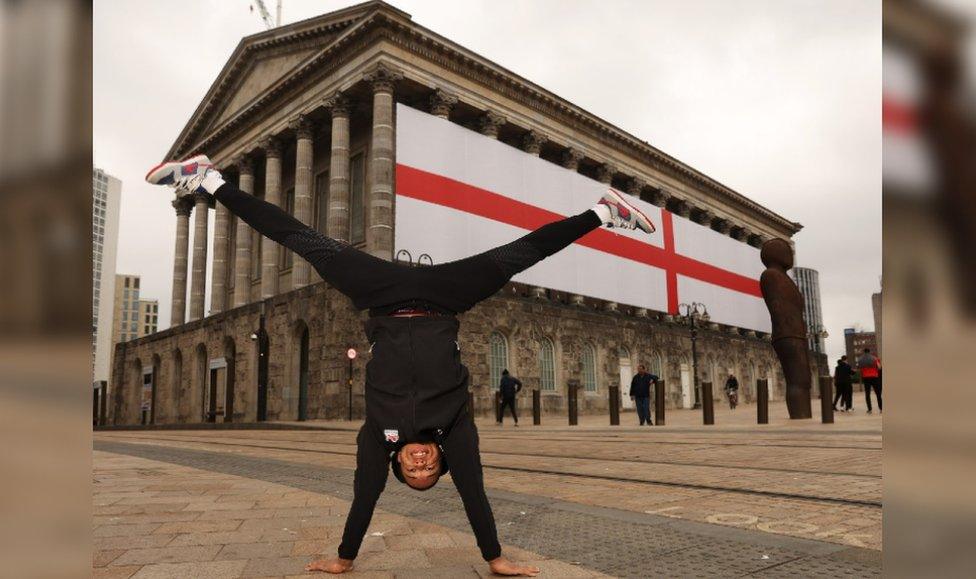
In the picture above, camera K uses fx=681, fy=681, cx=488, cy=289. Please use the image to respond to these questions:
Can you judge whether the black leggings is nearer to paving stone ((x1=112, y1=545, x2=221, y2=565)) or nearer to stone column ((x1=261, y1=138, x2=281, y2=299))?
paving stone ((x1=112, y1=545, x2=221, y2=565))

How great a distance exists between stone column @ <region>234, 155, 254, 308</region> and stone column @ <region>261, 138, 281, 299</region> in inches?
62.5

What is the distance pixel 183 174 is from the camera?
3.93 meters

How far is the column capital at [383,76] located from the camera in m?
27.5

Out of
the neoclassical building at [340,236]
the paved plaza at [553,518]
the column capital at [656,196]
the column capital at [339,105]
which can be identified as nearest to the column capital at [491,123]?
the neoclassical building at [340,236]

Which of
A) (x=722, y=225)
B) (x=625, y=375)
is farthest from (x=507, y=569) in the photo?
(x=722, y=225)

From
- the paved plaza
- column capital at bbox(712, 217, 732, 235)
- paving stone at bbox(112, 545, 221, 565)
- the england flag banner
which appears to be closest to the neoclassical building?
the england flag banner

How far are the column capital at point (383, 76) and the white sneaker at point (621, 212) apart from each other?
25156mm

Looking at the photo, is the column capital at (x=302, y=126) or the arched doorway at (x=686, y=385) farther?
the arched doorway at (x=686, y=385)

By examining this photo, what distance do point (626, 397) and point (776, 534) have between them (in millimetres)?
31206

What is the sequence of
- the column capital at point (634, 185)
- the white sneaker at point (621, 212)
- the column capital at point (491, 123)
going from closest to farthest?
the white sneaker at point (621, 212) → the column capital at point (491, 123) → the column capital at point (634, 185)

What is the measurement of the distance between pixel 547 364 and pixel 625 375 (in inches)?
231

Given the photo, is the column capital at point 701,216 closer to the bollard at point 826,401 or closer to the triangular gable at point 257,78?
the triangular gable at point 257,78

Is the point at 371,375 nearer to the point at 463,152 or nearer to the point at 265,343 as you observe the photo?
the point at 463,152

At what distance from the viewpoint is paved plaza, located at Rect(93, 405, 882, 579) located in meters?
3.42
